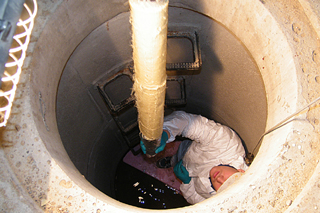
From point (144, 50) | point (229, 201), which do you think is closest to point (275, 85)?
point (229, 201)

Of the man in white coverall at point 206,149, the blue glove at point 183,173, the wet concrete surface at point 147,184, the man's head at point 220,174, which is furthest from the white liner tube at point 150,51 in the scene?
the wet concrete surface at point 147,184

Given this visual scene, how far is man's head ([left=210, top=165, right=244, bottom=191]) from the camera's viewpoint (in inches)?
71.6

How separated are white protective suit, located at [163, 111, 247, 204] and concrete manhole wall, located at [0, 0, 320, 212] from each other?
74 centimetres

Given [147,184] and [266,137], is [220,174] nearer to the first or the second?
[266,137]

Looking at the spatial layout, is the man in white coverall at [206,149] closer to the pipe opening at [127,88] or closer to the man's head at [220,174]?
the man's head at [220,174]

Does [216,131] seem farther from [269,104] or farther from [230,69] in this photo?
[269,104]

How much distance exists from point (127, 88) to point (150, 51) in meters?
1.49

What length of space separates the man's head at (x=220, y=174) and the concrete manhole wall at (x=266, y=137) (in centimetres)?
65

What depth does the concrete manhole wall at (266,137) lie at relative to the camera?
3.30 feet

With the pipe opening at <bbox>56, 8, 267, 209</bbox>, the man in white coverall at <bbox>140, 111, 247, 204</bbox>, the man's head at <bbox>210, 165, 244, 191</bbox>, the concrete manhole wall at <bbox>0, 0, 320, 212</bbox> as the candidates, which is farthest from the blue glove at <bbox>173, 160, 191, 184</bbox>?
the concrete manhole wall at <bbox>0, 0, 320, 212</bbox>

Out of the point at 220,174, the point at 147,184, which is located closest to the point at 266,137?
the point at 220,174

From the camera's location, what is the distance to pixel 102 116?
2256mm

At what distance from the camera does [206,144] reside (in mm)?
2080

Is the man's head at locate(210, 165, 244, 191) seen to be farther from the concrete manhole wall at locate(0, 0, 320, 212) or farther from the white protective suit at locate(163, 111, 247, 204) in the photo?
the concrete manhole wall at locate(0, 0, 320, 212)
